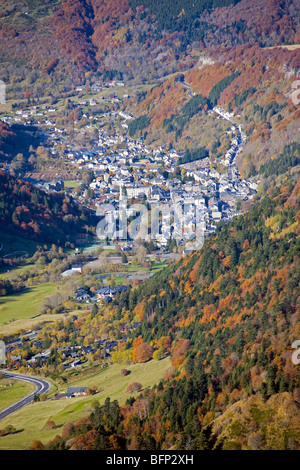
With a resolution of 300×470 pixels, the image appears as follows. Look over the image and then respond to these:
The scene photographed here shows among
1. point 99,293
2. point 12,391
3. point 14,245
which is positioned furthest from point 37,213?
point 12,391

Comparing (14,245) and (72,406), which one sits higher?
(14,245)

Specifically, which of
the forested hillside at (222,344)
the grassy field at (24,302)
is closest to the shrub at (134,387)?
the forested hillside at (222,344)

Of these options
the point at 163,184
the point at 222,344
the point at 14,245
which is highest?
the point at 163,184

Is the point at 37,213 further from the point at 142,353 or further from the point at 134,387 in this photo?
the point at 134,387

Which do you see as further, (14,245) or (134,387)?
(14,245)

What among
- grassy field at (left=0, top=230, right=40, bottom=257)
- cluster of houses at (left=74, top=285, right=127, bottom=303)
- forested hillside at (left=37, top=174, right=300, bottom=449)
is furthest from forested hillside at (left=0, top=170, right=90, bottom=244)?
forested hillside at (left=37, top=174, right=300, bottom=449)

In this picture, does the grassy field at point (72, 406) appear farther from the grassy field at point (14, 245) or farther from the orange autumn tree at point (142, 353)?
the grassy field at point (14, 245)
